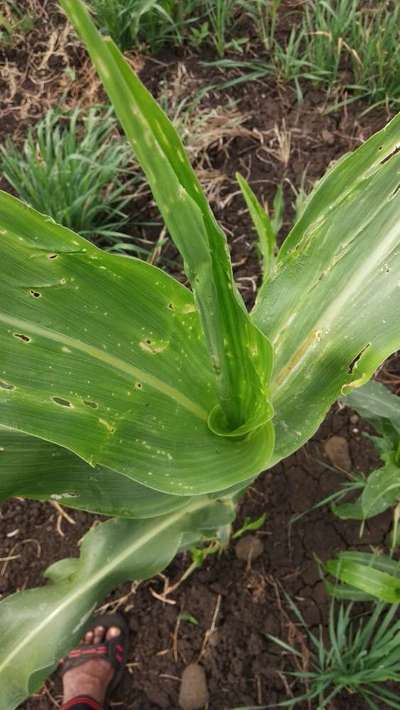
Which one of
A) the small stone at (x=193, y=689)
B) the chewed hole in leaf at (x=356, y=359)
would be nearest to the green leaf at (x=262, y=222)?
the chewed hole in leaf at (x=356, y=359)

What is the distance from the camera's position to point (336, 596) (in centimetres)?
107

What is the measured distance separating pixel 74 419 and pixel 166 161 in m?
0.31

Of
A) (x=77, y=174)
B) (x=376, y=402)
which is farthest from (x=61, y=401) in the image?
(x=77, y=174)

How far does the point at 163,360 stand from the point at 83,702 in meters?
0.76

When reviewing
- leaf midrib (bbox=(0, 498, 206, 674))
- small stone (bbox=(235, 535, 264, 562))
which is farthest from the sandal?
leaf midrib (bbox=(0, 498, 206, 674))

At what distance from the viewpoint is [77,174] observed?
4.70ft

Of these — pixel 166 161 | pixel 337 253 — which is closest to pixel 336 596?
pixel 337 253

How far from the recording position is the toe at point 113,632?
119 centimetres

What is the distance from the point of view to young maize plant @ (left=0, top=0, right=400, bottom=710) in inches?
24.4

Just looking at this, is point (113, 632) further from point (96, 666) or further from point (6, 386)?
point (6, 386)

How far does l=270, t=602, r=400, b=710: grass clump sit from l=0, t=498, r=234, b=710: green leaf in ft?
1.00

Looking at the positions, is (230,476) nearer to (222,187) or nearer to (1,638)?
(1,638)

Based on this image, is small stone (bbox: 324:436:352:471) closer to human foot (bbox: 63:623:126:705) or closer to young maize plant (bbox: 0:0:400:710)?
young maize plant (bbox: 0:0:400:710)

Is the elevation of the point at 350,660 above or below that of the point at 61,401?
below
